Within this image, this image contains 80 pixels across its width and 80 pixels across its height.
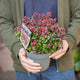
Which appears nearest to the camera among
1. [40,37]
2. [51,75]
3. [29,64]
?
[40,37]

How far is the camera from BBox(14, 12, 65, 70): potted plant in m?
1.11

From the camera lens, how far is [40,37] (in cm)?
112

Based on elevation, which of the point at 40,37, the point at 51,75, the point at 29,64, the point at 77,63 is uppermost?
the point at 40,37

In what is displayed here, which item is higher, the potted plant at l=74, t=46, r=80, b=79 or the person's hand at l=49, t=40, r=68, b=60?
the person's hand at l=49, t=40, r=68, b=60

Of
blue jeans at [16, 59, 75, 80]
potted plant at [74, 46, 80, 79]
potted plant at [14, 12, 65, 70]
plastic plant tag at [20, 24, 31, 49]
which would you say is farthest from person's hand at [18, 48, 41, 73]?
potted plant at [74, 46, 80, 79]

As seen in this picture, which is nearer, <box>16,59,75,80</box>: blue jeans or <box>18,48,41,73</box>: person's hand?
<box>18,48,41,73</box>: person's hand

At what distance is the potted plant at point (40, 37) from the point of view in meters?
1.11

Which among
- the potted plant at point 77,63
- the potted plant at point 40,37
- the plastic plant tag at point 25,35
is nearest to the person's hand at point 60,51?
the potted plant at point 40,37

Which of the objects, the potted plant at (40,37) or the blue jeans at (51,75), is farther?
the blue jeans at (51,75)

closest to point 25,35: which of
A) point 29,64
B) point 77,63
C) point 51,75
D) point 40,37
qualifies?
point 40,37

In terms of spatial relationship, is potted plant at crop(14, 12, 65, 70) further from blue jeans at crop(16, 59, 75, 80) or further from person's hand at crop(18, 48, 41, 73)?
blue jeans at crop(16, 59, 75, 80)

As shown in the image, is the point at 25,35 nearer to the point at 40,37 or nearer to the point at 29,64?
the point at 40,37

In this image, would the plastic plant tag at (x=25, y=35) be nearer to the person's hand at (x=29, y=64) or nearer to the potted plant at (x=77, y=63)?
the person's hand at (x=29, y=64)

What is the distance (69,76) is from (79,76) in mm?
1898
